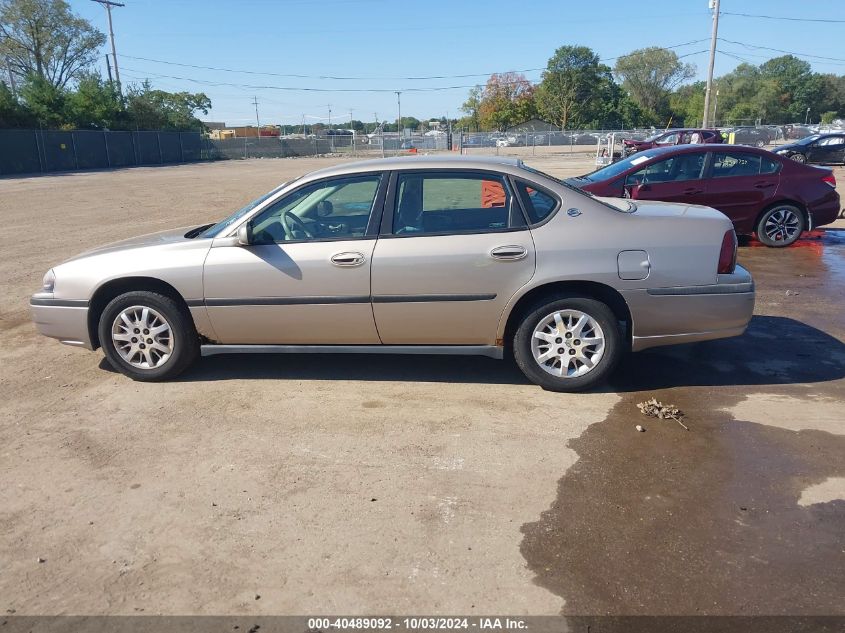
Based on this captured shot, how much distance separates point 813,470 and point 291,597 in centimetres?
290

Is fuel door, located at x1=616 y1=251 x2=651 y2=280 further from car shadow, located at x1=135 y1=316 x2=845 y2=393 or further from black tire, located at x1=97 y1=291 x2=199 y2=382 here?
black tire, located at x1=97 y1=291 x2=199 y2=382

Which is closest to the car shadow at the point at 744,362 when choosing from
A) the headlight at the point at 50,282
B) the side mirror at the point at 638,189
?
the side mirror at the point at 638,189

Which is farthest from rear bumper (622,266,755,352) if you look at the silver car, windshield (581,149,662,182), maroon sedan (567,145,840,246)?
windshield (581,149,662,182)

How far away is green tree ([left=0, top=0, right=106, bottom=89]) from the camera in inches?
2185

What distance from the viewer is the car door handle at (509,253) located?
15.1 ft

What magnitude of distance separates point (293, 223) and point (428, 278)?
1.12 metres

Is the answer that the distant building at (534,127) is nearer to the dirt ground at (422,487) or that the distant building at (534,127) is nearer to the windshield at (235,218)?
the windshield at (235,218)

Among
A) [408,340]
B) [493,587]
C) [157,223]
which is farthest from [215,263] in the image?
[157,223]

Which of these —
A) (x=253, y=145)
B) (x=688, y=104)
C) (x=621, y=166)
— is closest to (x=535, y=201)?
(x=621, y=166)

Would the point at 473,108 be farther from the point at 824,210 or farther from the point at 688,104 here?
the point at 824,210

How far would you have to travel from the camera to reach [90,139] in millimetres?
42781

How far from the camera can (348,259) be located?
4719mm

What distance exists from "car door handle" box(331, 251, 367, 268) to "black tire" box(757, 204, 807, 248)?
7.68 metres

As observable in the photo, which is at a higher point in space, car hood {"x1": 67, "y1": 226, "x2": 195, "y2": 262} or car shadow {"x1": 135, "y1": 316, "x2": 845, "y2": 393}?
car hood {"x1": 67, "y1": 226, "x2": 195, "y2": 262}
